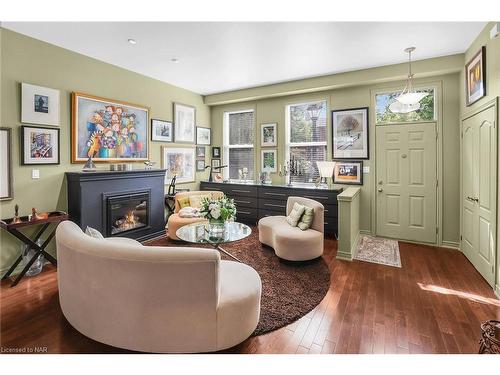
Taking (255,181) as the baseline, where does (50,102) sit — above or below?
above

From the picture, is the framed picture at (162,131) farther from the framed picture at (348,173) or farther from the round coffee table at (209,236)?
the framed picture at (348,173)

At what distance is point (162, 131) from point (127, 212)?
1.76 metres

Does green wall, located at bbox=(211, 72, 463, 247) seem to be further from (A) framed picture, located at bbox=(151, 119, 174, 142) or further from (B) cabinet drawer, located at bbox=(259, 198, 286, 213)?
(A) framed picture, located at bbox=(151, 119, 174, 142)

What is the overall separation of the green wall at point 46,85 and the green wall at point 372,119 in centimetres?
242

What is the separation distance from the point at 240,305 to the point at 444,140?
13.8 feet

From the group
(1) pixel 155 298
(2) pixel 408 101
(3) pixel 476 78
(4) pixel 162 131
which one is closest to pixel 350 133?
(2) pixel 408 101

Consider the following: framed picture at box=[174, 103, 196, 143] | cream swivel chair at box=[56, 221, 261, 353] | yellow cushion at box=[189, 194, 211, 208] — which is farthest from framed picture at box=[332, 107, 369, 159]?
cream swivel chair at box=[56, 221, 261, 353]

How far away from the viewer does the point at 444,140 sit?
4.11m

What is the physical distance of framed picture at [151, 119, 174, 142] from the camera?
491 centimetres
